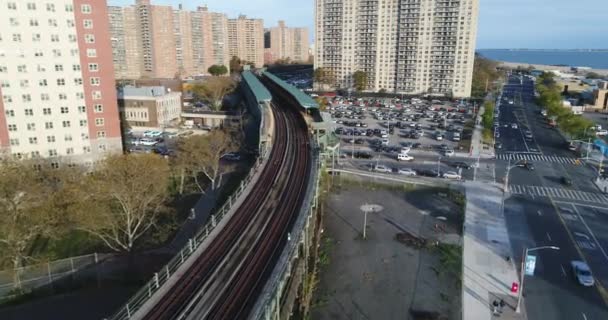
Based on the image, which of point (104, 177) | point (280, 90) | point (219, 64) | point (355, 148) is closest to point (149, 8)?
point (219, 64)

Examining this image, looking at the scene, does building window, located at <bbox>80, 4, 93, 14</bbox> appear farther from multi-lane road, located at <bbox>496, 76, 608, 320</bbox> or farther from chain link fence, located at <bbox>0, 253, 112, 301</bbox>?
multi-lane road, located at <bbox>496, 76, 608, 320</bbox>

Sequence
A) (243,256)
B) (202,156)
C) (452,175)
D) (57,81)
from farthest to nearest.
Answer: (452,175)
(202,156)
(57,81)
(243,256)

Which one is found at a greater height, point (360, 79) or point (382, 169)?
point (360, 79)

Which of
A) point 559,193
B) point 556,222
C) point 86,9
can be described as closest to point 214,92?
point 86,9

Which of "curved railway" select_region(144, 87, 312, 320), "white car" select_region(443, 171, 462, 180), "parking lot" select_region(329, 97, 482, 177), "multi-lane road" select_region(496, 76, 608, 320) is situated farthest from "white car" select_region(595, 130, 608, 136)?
"curved railway" select_region(144, 87, 312, 320)

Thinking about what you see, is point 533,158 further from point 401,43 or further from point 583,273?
point 401,43
